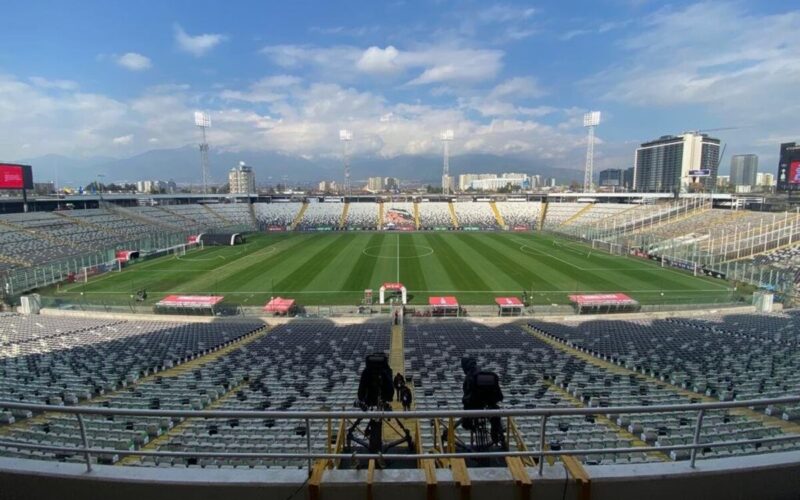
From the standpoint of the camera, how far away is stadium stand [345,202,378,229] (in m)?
89.8

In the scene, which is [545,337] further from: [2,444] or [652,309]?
[2,444]

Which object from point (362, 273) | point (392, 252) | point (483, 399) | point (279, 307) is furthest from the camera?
point (392, 252)

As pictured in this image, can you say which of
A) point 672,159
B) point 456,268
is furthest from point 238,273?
point 672,159

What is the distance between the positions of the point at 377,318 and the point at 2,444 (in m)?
26.5

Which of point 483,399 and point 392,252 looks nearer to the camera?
point 483,399

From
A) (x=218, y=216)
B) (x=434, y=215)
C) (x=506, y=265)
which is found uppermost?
(x=434, y=215)

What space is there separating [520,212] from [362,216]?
36.3 metres

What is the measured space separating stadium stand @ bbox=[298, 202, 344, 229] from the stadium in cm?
1900

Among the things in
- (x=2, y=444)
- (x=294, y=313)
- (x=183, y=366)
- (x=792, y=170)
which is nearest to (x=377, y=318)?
(x=294, y=313)

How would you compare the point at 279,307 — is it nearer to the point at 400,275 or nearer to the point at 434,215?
the point at 400,275

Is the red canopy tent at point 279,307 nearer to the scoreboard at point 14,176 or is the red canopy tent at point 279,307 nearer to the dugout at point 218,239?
the dugout at point 218,239

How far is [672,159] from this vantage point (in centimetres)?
15612

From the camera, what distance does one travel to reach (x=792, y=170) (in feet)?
176

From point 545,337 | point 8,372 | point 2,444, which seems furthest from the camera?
point 545,337
